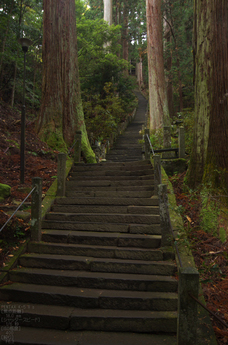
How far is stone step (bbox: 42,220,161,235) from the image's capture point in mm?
5387

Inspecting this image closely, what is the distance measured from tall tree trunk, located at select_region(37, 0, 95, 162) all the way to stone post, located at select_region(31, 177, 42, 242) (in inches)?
175

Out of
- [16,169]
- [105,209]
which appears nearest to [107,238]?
[105,209]

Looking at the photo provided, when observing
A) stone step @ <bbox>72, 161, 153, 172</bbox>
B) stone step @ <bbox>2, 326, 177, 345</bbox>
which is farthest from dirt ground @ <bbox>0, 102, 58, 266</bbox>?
stone step @ <bbox>2, 326, 177, 345</bbox>

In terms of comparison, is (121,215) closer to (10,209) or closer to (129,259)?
(129,259)

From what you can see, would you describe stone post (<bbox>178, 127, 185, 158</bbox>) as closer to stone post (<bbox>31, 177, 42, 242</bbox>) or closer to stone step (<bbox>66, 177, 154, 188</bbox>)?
stone step (<bbox>66, 177, 154, 188</bbox>)

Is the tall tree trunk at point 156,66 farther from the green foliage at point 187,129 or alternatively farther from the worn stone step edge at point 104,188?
the worn stone step edge at point 104,188

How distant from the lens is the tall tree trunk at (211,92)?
19.9 ft

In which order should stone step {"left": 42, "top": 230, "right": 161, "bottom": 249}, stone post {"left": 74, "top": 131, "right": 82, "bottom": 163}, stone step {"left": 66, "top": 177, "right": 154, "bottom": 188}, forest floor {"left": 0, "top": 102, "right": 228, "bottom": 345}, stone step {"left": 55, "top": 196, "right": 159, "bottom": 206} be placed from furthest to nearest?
1. stone post {"left": 74, "top": 131, "right": 82, "bottom": 163}
2. stone step {"left": 66, "top": 177, "right": 154, "bottom": 188}
3. stone step {"left": 55, "top": 196, "right": 159, "bottom": 206}
4. stone step {"left": 42, "top": 230, "right": 161, "bottom": 249}
5. forest floor {"left": 0, "top": 102, "right": 228, "bottom": 345}

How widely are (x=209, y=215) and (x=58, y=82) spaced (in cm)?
711

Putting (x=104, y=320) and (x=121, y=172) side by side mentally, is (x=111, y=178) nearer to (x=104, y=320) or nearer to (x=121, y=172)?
(x=121, y=172)

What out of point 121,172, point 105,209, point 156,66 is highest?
point 156,66

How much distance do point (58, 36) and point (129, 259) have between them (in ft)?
→ 28.0

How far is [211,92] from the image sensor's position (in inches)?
248

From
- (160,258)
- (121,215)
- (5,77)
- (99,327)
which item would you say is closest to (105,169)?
(121,215)
